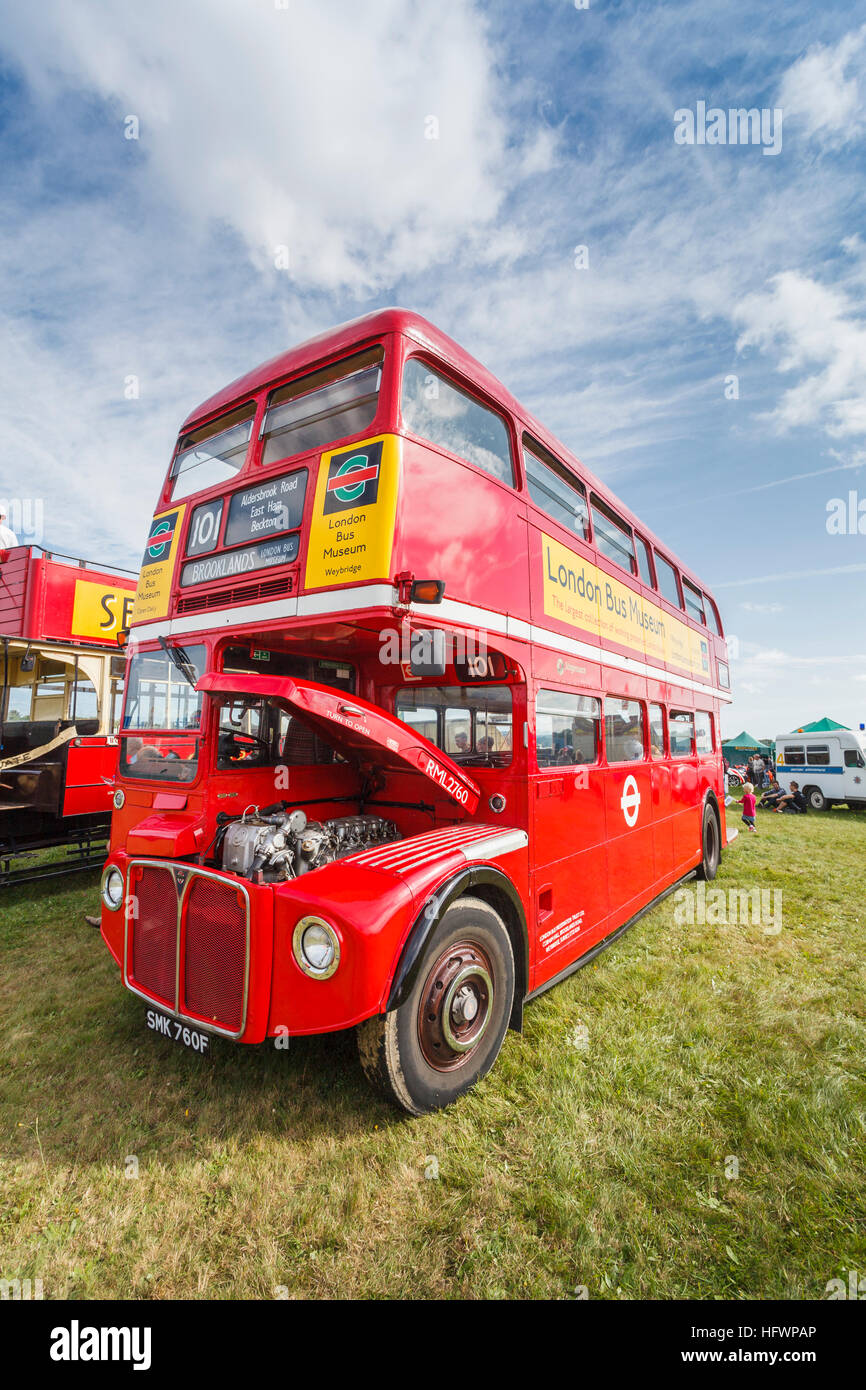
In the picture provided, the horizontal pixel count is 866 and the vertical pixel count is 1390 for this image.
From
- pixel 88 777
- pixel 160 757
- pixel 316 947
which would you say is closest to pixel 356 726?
pixel 316 947

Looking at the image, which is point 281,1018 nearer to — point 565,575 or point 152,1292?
point 152,1292

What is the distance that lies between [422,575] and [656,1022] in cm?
361

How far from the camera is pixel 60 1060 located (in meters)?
3.68

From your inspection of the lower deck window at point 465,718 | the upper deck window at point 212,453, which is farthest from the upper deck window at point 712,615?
the upper deck window at point 212,453

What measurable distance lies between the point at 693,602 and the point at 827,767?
566 inches

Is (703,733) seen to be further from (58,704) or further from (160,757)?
(58,704)

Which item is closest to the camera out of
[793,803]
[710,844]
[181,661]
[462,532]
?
[462,532]

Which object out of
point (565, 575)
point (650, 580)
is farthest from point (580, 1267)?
point (650, 580)

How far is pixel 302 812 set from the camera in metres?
3.86

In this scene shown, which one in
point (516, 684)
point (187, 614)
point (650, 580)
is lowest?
point (516, 684)

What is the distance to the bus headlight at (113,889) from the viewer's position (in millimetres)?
3746

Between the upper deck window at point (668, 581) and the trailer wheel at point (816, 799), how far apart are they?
1526cm

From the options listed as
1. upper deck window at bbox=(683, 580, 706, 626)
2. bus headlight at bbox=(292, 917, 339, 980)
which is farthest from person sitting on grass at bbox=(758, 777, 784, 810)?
bus headlight at bbox=(292, 917, 339, 980)

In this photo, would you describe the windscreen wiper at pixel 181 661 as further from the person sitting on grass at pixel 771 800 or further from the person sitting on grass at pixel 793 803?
the person sitting on grass at pixel 771 800
